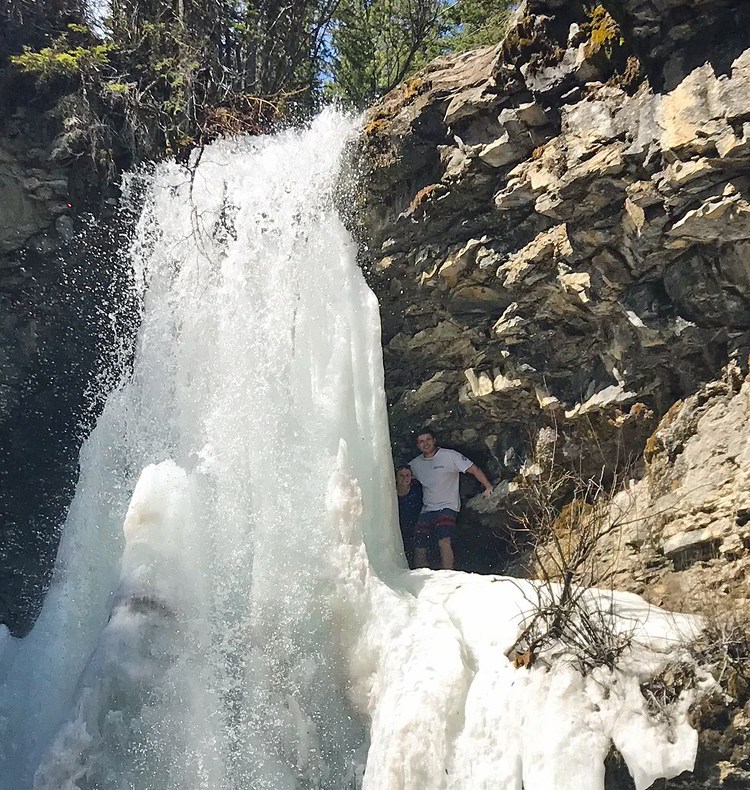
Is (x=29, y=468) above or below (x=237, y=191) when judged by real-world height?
below

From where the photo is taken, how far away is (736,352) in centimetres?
499

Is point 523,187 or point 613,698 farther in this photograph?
point 523,187

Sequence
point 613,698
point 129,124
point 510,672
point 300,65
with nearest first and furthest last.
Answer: point 613,698, point 510,672, point 129,124, point 300,65

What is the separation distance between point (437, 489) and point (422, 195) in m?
2.52

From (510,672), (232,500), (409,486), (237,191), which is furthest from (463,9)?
(510,672)

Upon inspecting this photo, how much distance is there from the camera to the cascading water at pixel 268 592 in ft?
14.1

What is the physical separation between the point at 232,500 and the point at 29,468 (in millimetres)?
3630

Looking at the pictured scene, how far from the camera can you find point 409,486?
6.98 meters

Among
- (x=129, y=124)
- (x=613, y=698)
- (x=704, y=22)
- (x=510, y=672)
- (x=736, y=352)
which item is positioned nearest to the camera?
(x=613, y=698)

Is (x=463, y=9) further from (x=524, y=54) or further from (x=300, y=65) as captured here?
(x=524, y=54)

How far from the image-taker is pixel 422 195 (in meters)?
6.38

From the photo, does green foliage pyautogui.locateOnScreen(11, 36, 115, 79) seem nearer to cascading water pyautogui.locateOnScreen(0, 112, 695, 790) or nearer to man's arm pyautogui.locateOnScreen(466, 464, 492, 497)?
cascading water pyautogui.locateOnScreen(0, 112, 695, 790)

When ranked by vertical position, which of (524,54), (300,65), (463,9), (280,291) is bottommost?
(280,291)

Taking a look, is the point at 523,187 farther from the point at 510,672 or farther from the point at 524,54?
the point at 510,672
